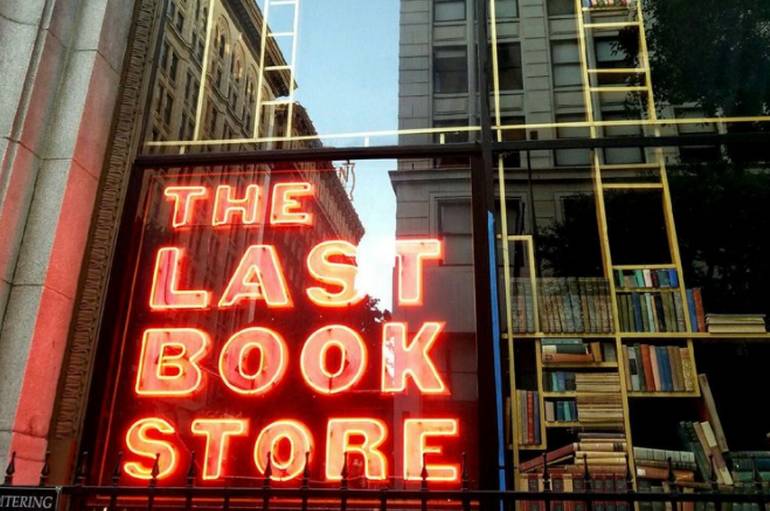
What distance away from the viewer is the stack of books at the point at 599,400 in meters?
6.56

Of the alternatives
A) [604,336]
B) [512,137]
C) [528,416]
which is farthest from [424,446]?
[512,137]

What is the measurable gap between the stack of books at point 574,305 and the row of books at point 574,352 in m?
0.14

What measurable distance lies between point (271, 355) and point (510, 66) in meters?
4.72

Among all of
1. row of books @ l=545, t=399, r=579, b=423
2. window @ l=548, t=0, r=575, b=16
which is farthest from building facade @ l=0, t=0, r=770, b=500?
window @ l=548, t=0, r=575, b=16

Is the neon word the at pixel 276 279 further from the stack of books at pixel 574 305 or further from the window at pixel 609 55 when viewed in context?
the window at pixel 609 55

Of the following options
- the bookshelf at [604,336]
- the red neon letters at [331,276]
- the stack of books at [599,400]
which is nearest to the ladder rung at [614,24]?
the bookshelf at [604,336]

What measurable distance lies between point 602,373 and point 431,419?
1.89 metres

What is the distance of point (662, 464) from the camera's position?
249 inches

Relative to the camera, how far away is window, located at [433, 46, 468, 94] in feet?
27.8

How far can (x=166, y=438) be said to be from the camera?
Result: 664 centimetres

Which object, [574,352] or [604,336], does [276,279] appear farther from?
[604,336]

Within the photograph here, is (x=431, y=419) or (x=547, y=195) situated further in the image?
(x=547, y=195)

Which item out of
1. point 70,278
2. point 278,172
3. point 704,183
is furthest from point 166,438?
point 704,183

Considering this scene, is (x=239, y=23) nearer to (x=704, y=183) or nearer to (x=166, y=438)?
(x=166, y=438)
